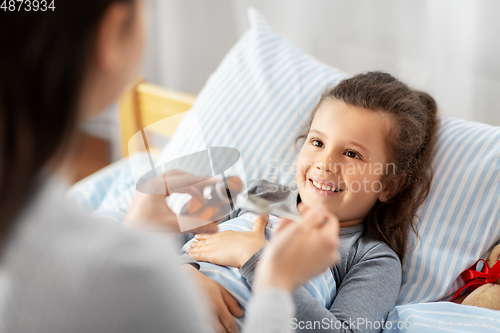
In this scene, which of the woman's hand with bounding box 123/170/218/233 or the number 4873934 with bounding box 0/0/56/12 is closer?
the number 4873934 with bounding box 0/0/56/12

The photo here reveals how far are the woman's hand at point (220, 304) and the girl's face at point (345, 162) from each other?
0.28m

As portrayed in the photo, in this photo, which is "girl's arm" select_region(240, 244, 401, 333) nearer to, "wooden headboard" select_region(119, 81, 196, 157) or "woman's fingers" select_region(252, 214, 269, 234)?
"woman's fingers" select_region(252, 214, 269, 234)

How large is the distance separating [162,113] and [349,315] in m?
1.01

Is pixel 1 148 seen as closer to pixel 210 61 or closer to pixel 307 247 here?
pixel 307 247

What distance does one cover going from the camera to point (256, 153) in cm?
116

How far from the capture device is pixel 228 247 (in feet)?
2.79

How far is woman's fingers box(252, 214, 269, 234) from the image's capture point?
0.92 m

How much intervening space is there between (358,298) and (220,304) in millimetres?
249

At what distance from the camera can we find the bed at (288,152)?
2.82 feet

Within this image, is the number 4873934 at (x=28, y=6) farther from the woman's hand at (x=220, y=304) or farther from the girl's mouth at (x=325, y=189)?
the girl's mouth at (x=325, y=189)

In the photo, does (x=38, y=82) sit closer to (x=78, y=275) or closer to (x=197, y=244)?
(x=78, y=275)

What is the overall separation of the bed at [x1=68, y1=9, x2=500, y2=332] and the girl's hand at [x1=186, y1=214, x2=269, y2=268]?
5.1 inches

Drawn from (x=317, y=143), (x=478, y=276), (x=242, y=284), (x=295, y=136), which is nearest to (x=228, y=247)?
(x=242, y=284)

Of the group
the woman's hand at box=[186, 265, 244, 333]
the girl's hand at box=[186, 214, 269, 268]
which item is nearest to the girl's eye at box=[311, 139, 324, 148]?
the girl's hand at box=[186, 214, 269, 268]
